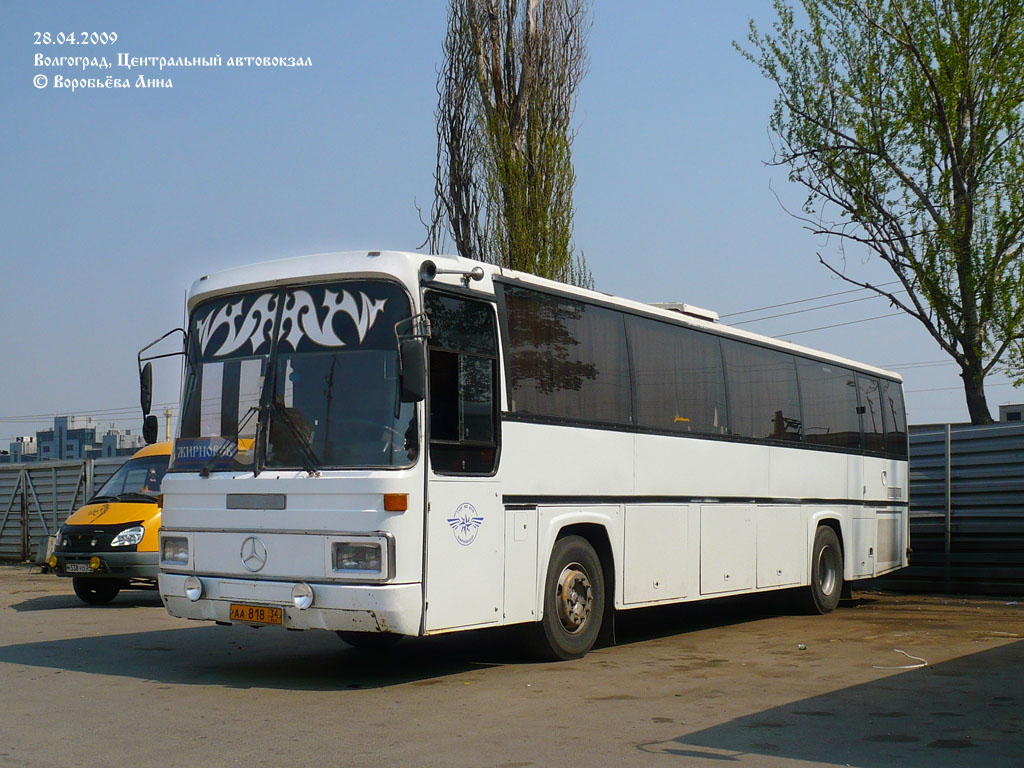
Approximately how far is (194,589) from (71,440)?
10219 centimetres

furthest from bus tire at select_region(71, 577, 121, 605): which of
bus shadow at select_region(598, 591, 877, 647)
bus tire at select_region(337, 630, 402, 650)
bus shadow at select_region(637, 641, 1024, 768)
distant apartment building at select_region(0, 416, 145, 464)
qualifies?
distant apartment building at select_region(0, 416, 145, 464)

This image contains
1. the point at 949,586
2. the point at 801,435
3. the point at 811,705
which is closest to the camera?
the point at 811,705

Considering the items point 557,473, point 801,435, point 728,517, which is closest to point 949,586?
point 801,435

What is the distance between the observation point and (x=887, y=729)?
7.39m

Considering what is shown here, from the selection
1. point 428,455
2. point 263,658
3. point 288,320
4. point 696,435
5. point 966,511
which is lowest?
point 263,658

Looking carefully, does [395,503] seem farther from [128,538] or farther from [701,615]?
[128,538]

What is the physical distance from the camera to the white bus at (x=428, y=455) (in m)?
8.69

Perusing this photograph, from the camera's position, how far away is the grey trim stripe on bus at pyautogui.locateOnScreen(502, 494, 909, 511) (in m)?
9.91

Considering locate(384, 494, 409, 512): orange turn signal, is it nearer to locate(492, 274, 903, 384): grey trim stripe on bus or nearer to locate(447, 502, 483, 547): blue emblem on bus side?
locate(447, 502, 483, 547): blue emblem on bus side

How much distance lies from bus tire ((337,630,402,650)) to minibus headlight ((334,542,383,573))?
252 cm

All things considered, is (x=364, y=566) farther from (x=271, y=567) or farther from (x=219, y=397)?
(x=219, y=397)

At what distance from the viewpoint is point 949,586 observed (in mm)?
18219

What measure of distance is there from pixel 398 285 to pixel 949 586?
12599 mm

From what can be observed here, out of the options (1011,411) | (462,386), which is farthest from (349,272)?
(1011,411)
